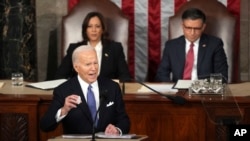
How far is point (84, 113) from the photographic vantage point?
5.40m

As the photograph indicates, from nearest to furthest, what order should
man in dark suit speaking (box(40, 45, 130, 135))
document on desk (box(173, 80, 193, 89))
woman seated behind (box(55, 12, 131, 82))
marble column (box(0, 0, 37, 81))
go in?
man in dark suit speaking (box(40, 45, 130, 135)) < document on desk (box(173, 80, 193, 89)) < woman seated behind (box(55, 12, 131, 82)) < marble column (box(0, 0, 37, 81))

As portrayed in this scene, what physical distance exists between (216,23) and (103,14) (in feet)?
3.96

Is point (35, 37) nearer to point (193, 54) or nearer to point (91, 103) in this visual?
point (193, 54)

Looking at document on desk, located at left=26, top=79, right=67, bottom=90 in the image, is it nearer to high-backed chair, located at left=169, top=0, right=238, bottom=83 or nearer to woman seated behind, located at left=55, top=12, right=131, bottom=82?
woman seated behind, located at left=55, top=12, right=131, bottom=82

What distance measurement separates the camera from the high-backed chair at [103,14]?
27.4 feet

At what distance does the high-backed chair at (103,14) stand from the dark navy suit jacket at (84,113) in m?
2.85

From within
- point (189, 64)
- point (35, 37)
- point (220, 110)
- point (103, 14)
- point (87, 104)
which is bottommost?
point (220, 110)

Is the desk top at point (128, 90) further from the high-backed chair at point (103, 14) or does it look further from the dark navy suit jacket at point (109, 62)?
the high-backed chair at point (103, 14)

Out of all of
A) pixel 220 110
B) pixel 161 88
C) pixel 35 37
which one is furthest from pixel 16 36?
pixel 220 110

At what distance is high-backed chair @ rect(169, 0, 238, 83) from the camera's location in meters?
8.20

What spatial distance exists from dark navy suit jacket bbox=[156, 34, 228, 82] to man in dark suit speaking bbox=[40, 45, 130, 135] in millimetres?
2185

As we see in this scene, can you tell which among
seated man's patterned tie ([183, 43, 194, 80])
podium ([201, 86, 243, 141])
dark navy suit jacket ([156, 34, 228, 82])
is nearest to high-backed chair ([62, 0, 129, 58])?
dark navy suit jacket ([156, 34, 228, 82])

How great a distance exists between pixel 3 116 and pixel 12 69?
219 cm

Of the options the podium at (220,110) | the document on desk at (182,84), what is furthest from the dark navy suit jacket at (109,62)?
the podium at (220,110)
